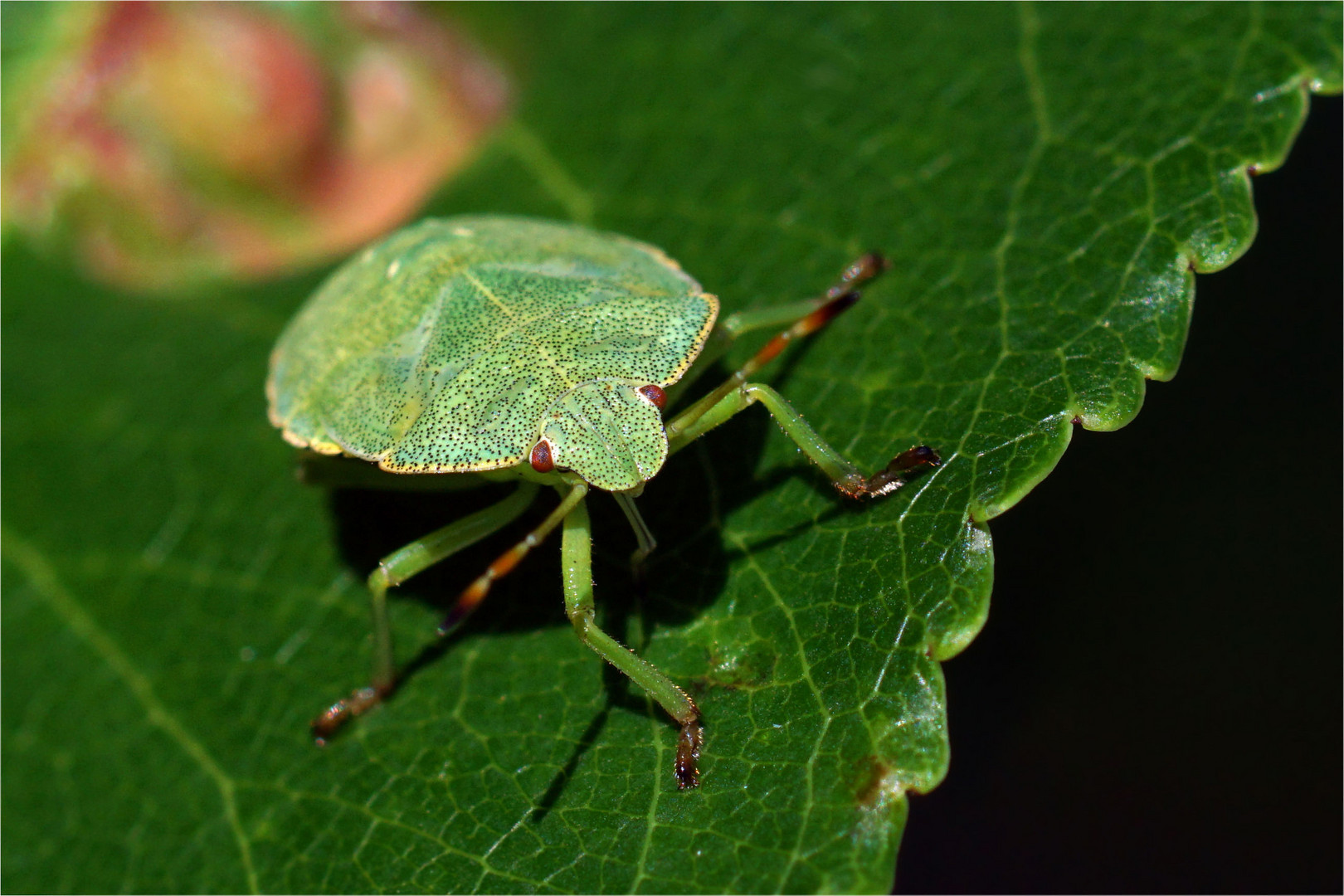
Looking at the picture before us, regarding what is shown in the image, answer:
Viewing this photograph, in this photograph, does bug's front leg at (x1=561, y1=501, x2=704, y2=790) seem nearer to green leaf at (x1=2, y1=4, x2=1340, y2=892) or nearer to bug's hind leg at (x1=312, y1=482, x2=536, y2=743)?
green leaf at (x1=2, y1=4, x2=1340, y2=892)

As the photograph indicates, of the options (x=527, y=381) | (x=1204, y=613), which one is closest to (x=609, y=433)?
(x=527, y=381)

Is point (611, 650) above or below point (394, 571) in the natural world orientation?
above

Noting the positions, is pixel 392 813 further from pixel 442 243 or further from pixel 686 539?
pixel 442 243

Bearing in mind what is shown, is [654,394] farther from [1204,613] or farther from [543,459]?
[1204,613]

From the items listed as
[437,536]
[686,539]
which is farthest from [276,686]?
[686,539]

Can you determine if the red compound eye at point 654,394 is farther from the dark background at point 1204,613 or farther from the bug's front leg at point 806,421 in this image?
the dark background at point 1204,613
